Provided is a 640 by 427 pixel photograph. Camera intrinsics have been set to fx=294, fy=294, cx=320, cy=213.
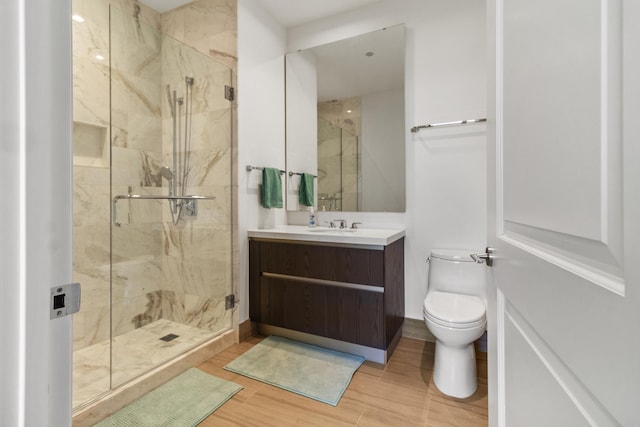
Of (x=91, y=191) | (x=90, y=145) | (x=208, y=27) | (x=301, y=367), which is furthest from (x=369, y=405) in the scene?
(x=208, y=27)

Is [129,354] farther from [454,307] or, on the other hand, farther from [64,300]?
[454,307]

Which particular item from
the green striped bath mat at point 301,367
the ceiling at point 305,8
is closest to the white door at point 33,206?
the green striped bath mat at point 301,367

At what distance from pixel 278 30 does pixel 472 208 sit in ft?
7.53

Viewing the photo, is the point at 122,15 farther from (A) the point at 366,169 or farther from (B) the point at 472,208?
(B) the point at 472,208

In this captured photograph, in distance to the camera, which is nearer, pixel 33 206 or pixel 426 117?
pixel 33 206

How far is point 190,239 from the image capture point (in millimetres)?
2492

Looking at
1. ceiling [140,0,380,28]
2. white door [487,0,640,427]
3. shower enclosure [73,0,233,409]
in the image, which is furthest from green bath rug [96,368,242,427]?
ceiling [140,0,380,28]

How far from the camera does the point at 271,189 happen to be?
248 centimetres

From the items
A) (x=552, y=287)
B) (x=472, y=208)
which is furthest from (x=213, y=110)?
(x=552, y=287)

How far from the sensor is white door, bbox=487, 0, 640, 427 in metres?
0.34

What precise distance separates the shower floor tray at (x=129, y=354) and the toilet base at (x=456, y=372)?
1607 millimetres

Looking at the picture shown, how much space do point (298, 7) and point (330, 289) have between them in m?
2.34

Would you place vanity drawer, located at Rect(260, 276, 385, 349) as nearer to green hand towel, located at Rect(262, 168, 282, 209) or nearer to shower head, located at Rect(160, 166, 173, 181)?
green hand towel, located at Rect(262, 168, 282, 209)

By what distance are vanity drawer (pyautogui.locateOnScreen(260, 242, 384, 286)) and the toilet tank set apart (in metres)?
0.50
